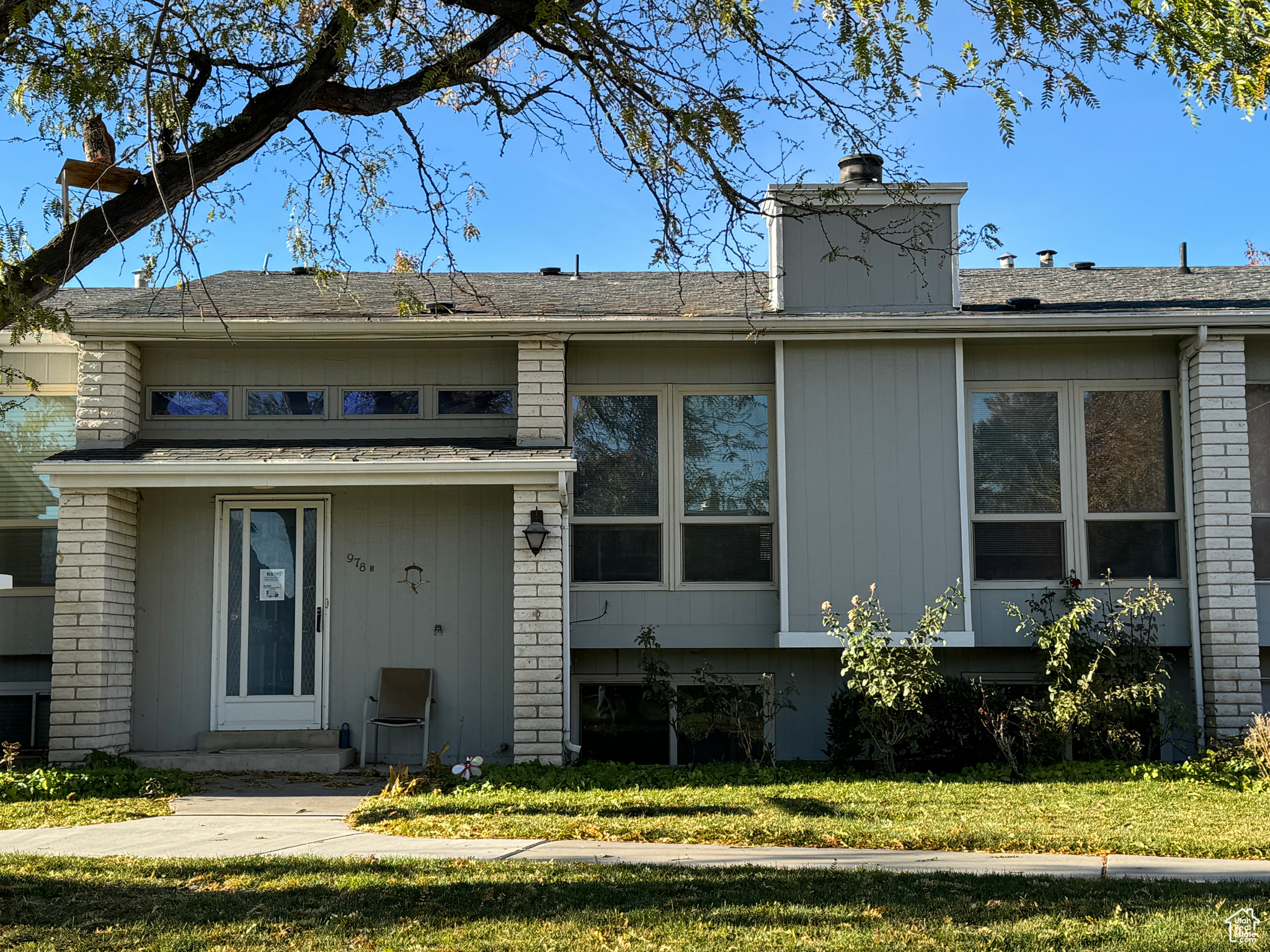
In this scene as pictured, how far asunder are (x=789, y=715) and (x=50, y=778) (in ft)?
20.0

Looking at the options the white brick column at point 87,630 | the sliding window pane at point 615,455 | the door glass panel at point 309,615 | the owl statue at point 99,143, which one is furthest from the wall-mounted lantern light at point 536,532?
the owl statue at point 99,143

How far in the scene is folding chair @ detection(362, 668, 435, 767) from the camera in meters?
10.1

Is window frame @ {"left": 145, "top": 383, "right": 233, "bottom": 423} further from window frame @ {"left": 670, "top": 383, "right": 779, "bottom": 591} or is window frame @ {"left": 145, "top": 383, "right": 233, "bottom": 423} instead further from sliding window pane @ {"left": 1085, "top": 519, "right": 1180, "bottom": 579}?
sliding window pane @ {"left": 1085, "top": 519, "right": 1180, "bottom": 579}

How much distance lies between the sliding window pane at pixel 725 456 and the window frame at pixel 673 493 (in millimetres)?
56

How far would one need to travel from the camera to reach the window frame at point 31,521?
10680mm

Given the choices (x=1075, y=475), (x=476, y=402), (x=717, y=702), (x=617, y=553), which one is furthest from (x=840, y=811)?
(x=476, y=402)

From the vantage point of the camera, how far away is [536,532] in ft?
31.2

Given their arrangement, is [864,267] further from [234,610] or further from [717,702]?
[234,610]

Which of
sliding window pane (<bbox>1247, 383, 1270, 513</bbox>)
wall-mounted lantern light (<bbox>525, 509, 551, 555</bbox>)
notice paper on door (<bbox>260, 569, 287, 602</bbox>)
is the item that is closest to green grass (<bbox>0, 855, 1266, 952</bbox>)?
wall-mounted lantern light (<bbox>525, 509, 551, 555</bbox>)

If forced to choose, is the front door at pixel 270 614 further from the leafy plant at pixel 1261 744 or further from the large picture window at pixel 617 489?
the leafy plant at pixel 1261 744

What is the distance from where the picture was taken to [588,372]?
10.6 metres

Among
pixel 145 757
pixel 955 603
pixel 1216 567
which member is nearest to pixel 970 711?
pixel 955 603

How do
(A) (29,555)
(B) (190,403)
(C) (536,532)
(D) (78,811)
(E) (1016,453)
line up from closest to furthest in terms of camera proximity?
(D) (78,811)
(C) (536,532)
(E) (1016,453)
(B) (190,403)
(A) (29,555)

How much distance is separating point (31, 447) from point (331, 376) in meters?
3.21
